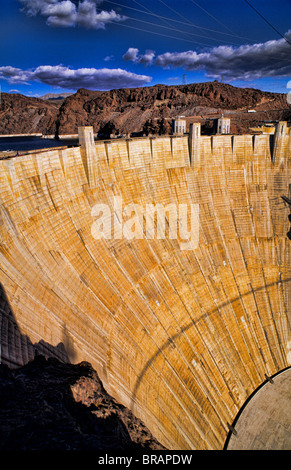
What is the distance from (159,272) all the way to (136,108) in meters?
83.6

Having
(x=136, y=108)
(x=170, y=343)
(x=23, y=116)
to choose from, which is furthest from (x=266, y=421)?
(x=23, y=116)

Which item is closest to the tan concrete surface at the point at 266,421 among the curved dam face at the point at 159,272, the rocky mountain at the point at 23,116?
the curved dam face at the point at 159,272

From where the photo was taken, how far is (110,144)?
14.4m

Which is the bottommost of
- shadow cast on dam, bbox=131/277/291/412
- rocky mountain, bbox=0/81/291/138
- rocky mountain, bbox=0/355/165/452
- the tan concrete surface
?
the tan concrete surface

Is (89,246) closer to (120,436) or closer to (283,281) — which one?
(120,436)

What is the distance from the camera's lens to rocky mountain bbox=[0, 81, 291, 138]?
67500 mm

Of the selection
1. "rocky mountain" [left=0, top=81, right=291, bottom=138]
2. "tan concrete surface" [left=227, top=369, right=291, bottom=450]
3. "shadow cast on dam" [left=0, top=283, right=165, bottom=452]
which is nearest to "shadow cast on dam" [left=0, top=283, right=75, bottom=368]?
"shadow cast on dam" [left=0, top=283, right=165, bottom=452]

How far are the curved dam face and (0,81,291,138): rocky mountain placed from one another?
95.3ft

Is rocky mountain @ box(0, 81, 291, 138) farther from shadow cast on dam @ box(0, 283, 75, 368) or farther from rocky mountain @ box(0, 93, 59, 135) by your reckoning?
shadow cast on dam @ box(0, 283, 75, 368)

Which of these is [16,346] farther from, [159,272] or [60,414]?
[159,272]

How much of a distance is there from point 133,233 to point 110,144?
4926mm

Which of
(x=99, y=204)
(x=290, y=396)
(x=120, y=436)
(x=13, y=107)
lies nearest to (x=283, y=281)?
(x=290, y=396)

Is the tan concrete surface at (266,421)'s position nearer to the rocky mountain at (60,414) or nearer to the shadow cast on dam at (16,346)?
the rocky mountain at (60,414)

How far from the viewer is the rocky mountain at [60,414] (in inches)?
205
